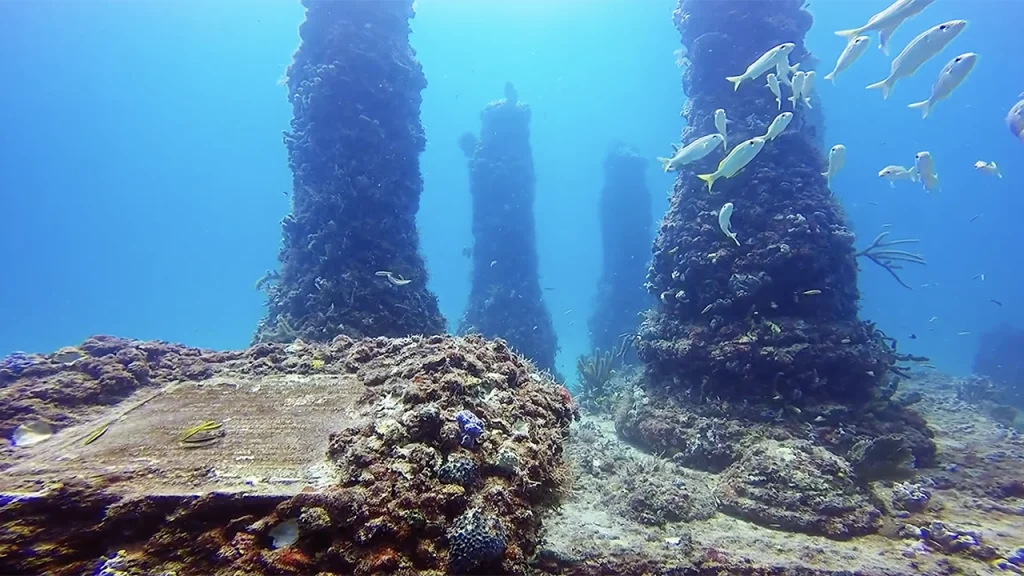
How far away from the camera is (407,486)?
274 cm

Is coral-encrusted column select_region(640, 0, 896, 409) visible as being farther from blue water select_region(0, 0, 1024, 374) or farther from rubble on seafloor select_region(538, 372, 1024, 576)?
blue water select_region(0, 0, 1024, 374)

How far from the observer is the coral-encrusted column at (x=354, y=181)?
1066 centimetres

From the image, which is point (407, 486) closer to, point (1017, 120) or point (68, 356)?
point (68, 356)

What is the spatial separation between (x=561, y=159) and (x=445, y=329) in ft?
539

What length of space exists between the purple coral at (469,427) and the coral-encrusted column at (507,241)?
13314 millimetres

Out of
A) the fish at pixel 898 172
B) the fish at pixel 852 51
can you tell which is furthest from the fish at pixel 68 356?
the fish at pixel 898 172

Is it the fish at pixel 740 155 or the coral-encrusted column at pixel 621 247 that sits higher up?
the coral-encrusted column at pixel 621 247

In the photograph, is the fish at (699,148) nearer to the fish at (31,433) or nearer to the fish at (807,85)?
the fish at (807,85)

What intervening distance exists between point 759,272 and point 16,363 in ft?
37.1

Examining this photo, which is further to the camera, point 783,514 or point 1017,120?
point 1017,120

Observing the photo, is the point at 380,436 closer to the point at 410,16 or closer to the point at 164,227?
the point at 410,16

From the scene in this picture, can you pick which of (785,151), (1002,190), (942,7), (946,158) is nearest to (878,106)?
(946,158)

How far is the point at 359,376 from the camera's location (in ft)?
14.7

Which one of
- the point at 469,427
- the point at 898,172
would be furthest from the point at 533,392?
the point at 898,172
